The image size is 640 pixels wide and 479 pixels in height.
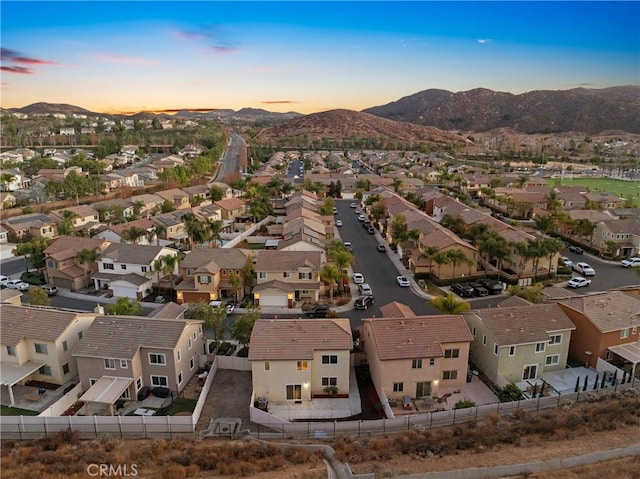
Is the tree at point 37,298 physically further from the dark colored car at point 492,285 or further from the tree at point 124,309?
the dark colored car at point 492,285

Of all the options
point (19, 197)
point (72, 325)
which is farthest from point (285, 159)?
point (72, 325)

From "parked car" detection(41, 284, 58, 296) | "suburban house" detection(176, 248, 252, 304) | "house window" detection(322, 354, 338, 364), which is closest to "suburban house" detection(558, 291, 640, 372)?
"house window" detection(322, 354, 338, 364)

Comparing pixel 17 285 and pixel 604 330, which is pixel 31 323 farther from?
pixel 604 330

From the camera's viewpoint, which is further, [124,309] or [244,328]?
[124,309]

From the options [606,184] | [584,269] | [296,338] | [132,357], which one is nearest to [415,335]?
[296,338]

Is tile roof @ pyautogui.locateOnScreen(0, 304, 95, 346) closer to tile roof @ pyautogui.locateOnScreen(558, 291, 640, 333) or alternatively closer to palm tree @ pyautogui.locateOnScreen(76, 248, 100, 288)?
palm tree @ pyautogui.locateOnScreen(76, 248, 100, 288)

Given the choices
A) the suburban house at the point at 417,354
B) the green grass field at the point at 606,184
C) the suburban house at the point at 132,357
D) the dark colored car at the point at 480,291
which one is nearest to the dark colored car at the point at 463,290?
the dark colored car at the point at 480,291

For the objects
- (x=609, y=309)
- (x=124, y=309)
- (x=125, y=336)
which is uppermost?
(x=609, y=309)
